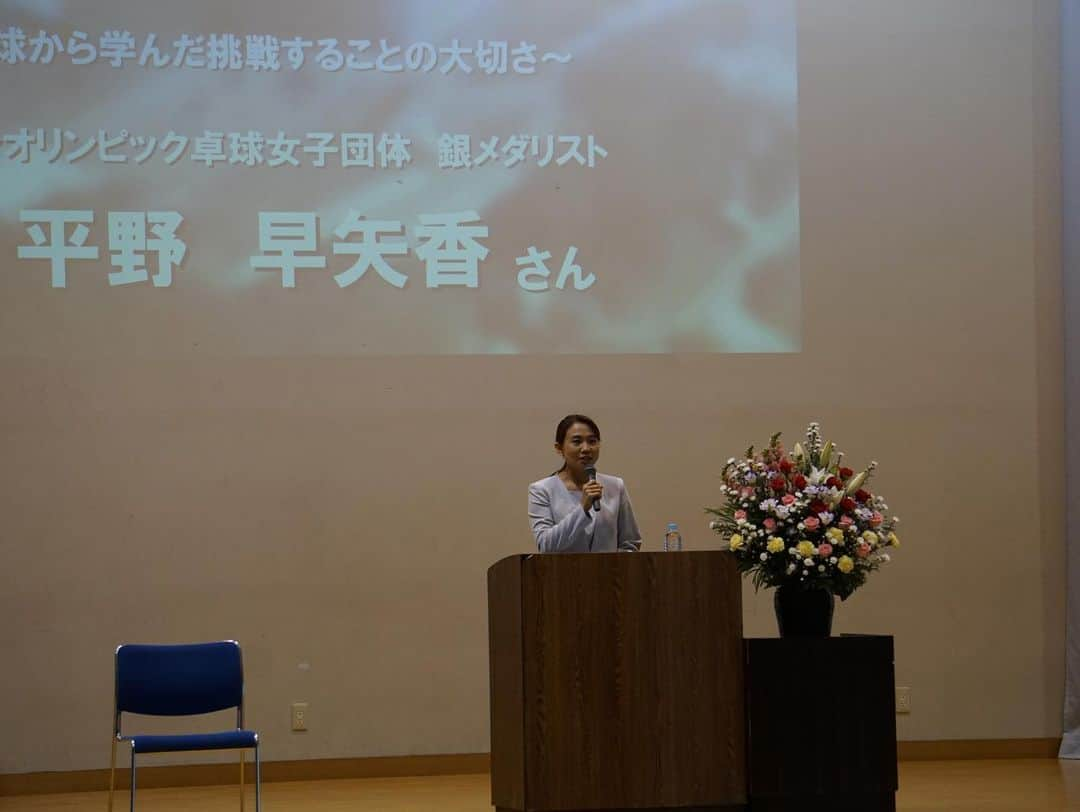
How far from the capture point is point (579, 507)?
4910 millimetres

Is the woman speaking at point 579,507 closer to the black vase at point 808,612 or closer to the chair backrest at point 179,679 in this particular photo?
the black vase at point 808,612

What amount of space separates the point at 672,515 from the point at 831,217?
1604 mm

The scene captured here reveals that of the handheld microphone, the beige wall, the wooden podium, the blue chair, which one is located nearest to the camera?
the wooden podium

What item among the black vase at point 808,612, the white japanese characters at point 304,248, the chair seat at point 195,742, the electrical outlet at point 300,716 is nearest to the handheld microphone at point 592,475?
the black vase at point 808,612

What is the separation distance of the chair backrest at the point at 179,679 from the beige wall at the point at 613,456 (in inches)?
47.8

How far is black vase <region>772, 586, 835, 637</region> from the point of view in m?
4.61

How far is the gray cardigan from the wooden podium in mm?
388

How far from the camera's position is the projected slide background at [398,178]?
632 cm

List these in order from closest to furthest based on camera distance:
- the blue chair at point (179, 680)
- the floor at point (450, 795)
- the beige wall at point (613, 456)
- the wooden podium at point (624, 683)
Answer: the wooden podium at point (624, 683) < the blue chair at point (179, 680) < the floor at point (450, 795) < the beige wall at point (613, 456)

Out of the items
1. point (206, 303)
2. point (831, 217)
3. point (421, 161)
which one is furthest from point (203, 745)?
point (831, 217)

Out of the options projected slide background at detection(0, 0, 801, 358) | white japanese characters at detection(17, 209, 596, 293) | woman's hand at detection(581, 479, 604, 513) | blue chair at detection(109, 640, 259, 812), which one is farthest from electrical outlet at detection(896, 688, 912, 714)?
blue chair at detection(109, 640, 259, 812)

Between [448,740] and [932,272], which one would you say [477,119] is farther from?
[448,740]

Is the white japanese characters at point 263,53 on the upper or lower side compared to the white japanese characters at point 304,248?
upper

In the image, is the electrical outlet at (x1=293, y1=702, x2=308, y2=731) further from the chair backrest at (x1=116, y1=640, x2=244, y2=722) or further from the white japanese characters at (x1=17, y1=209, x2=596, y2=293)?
the white japanese characters at (x1=17, y1=209, x2=596, y2=293)
